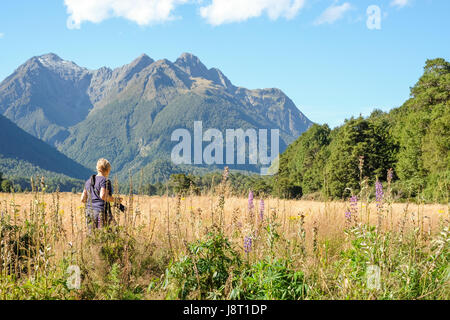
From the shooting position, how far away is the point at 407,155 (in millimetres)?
34156

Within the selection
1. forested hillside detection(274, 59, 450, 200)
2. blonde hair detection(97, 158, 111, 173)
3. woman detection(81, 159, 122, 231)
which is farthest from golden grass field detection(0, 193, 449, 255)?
forested hillside detection(274, 59, 450, 200)

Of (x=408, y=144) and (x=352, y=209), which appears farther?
(x=408, y=144)

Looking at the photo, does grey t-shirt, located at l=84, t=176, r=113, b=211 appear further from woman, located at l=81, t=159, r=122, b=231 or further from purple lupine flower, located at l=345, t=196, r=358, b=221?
purple lupine flower, located at l=345, t=196, r=358, b=221

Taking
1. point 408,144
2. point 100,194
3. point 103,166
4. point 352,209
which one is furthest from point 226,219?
point 408,144

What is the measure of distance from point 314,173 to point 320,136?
37.1 feet

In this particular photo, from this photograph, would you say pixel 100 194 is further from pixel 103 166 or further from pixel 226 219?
pixel 226 219

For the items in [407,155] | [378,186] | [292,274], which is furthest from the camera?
[407,155]

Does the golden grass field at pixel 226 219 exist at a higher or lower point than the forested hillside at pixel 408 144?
lower

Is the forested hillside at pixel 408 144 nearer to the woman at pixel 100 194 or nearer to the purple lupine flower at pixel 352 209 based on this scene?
Answer: the purple lupine flower at pixel 352 209

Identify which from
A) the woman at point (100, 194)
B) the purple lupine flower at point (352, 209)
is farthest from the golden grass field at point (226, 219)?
the woman at point (100, 194)

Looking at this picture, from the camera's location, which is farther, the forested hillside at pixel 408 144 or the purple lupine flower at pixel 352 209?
the forested hillside at pixel 408 144
